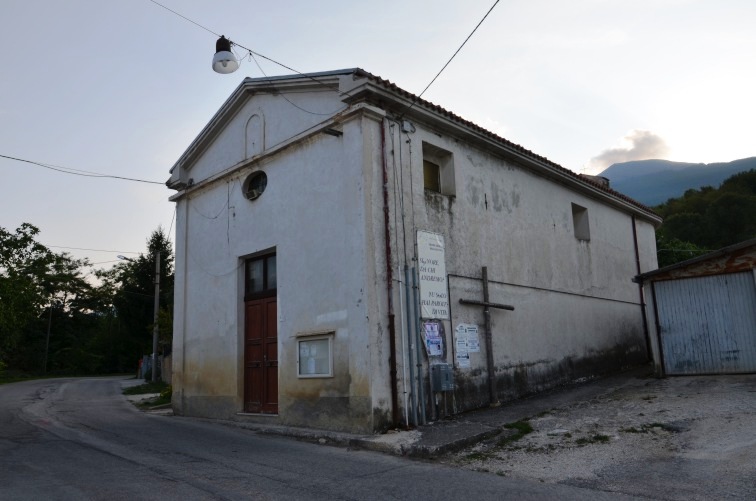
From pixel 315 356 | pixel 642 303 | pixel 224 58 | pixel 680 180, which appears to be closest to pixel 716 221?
pixel 642 303

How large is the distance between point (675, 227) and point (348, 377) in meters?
39.9

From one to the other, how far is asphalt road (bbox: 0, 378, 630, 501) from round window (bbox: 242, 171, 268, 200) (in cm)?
496

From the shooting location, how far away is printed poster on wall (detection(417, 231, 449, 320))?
10289 mm

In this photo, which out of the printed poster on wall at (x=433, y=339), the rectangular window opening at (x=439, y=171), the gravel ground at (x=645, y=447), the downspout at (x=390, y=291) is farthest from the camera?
the rectangular window opening at (x=439, y=171)

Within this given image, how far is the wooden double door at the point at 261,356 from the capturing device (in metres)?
11.6

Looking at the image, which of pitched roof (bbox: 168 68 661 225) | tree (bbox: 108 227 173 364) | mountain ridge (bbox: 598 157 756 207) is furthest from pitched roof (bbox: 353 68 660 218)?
mountain ridge (bbox: 598 157 756 207)

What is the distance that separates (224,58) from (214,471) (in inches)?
277

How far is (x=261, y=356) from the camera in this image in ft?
39.1

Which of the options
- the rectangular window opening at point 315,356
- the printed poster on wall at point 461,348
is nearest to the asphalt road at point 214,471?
the rectangular window opening at point 315,356

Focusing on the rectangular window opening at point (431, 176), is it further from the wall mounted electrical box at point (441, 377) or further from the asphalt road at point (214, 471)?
the asphalt road at point (214, 471)

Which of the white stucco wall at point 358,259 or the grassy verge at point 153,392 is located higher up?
the white stucco wall at point 358,259

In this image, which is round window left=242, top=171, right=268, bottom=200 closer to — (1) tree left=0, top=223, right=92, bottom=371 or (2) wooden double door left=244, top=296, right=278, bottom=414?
(2) wooden double door left=244, top=296, right=278, bottom=414

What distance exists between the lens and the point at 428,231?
10.8 metres

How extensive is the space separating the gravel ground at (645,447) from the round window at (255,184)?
709cm
